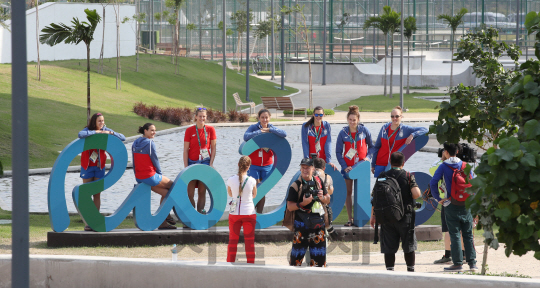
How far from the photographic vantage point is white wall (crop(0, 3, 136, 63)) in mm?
31767

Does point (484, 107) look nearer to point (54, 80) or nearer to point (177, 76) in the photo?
point (54, 80)

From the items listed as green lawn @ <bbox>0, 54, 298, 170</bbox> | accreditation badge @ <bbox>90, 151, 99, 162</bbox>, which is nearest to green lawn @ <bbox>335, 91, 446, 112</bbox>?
green lawn @ <bbox>0, 54, 298, 170</bbox>

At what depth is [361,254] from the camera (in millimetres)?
8359

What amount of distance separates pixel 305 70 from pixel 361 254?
45976mm

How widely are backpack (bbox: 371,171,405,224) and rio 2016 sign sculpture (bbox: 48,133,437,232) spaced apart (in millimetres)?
1839

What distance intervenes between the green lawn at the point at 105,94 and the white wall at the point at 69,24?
1057 millimetres

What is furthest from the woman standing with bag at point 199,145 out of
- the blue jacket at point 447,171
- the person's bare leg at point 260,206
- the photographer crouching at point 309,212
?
the blue jacket at point 447,171

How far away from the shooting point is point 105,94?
92.3 feet

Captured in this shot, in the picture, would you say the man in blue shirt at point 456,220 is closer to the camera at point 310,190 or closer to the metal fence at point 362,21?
the camera at point 310,190

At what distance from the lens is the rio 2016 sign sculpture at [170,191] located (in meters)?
8.24

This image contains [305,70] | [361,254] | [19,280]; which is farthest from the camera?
[305,70]

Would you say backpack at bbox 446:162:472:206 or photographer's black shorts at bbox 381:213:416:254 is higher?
backpack at bbox 446:162:472:206

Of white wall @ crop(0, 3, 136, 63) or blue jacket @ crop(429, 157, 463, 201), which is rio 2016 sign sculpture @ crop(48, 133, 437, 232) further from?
white wall @ crop(0, 3, 136, 63)

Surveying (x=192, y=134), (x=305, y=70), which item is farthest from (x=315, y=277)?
(x=305, y=70)
